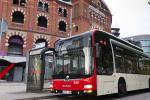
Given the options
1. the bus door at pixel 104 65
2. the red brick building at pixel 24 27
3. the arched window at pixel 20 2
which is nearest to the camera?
the bus door at pixel 104 65

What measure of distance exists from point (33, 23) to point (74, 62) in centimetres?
2574

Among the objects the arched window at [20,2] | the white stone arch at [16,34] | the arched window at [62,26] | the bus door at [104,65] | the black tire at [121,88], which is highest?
the arched window at [20,2]

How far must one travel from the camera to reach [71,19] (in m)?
41.3

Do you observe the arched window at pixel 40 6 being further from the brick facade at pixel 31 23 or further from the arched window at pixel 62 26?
the arched window at pixel 62 26

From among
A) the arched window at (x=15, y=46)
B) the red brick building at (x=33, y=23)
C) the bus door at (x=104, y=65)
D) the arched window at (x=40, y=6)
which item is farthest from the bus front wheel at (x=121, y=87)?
the arched window at (x=40, y=6)

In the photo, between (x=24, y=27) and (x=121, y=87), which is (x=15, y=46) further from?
(x=121, y=87)

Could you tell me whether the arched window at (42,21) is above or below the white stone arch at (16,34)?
above

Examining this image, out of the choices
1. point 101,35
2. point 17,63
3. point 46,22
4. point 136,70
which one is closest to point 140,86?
point 136,70

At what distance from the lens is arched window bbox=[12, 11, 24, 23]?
116ft

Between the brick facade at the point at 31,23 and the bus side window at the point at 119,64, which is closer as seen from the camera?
the bus side window at the point at 119,64

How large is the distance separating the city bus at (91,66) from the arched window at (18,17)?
77.5 feet

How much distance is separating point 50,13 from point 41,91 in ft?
79.8

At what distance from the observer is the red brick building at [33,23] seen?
34281mm

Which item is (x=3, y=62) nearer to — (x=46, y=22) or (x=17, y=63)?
(x=17, y=63)
